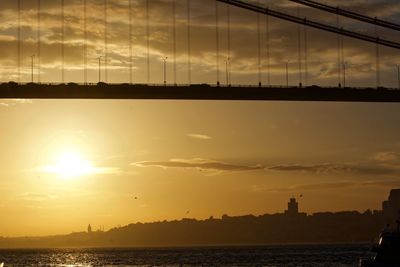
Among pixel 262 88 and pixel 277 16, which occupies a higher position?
pixel 277 16

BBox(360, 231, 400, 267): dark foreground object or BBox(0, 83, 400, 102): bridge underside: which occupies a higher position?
BBox(0, 83, 400, 102): bridge underside

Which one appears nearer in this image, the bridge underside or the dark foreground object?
the dark foreground object

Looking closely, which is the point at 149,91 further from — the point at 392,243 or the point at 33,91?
the point at 392,243

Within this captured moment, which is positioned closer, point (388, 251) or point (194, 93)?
point (388, 251)

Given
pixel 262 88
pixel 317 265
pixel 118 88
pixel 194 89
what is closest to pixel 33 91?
pixel 118 88

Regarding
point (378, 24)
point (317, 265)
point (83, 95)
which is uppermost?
point (378, 24)

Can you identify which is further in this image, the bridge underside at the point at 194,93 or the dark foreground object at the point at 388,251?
the bridge underside at the point at 194,93

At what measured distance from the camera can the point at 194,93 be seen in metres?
82.8

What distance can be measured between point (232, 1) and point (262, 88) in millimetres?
8781

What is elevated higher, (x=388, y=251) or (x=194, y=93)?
(x=194, y=93)

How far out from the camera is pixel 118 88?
81188mm

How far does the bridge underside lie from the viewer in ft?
264

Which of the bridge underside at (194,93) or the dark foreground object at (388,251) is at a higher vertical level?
the bridge underside at (194,93)

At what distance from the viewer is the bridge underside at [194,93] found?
3169 inches
